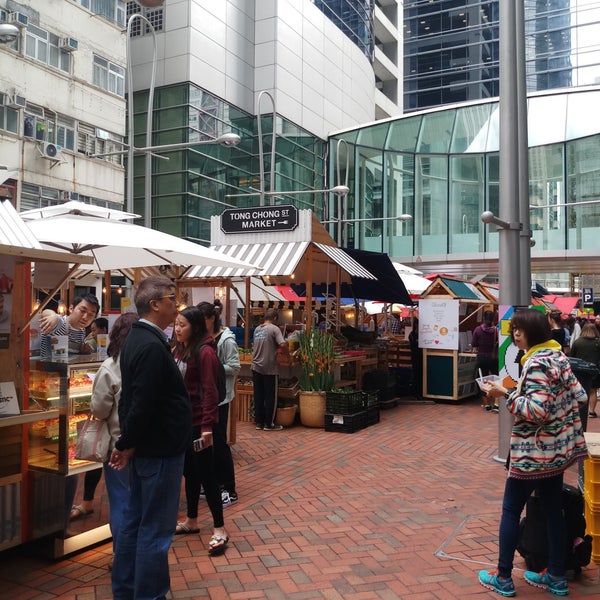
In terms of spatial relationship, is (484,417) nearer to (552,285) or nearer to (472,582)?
(472,582)

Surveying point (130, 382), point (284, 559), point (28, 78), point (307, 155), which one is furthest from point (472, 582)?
point (307, 155)

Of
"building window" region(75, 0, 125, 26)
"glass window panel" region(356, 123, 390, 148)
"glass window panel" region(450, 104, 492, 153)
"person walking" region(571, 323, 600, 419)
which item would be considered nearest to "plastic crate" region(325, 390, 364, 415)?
"person walking" region(571, 323, 600, 419)

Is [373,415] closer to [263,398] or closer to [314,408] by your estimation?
[314,408]

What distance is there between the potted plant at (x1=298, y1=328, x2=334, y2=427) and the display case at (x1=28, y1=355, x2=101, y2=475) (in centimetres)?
494

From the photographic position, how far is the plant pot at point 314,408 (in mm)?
9086

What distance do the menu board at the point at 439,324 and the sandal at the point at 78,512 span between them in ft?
28.5

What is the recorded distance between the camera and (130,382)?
124 inches

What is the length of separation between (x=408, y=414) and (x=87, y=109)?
70.3 feet

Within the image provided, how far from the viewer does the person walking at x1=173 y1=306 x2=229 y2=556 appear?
4430mm

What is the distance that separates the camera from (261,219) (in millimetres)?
10945

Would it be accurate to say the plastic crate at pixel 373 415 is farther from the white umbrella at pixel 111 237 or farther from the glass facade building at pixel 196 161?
the glass facade building at pixel 196 161

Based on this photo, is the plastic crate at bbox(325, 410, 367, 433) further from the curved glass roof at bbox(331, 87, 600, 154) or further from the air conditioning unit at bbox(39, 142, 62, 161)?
the curved glass roof at bbox(331, 87, 600, 154)

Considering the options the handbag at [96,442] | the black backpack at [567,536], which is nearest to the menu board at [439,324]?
the black backpack at [567,536]

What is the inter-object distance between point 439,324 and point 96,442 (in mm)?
9230
